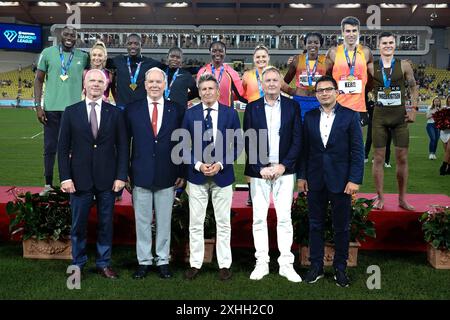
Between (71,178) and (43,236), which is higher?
(71,178)

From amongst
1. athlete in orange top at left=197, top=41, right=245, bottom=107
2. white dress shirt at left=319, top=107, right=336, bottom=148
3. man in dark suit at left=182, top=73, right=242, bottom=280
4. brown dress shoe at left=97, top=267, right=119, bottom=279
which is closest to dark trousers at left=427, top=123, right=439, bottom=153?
athlete in orange top at left=197, top=41, right=245, bottom=107

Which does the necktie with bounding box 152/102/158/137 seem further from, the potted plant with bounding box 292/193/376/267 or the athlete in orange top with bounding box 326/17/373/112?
the athlete in orange top with bounding box 326/17/373/112

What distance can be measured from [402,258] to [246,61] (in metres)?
38.5

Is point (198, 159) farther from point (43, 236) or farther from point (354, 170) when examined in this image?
point (43, 236)

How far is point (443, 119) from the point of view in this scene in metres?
8.39

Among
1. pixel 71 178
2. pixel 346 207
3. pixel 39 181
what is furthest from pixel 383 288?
pixel 39 181

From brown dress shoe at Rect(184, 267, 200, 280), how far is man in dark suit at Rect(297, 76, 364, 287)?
90cm

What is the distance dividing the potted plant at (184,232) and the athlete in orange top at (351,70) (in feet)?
5.61

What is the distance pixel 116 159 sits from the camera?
13.5ft

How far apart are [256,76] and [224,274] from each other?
208cm

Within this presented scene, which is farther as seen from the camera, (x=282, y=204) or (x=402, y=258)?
(x=402, y=258)

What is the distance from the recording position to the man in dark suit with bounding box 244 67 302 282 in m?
4.10

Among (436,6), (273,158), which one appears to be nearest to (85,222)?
→ (273,158)

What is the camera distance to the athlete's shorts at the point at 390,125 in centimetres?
489
